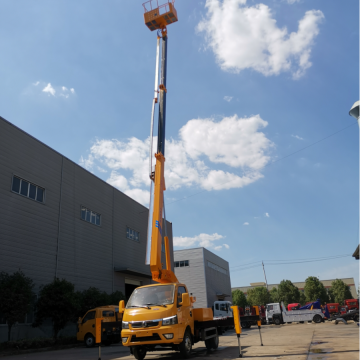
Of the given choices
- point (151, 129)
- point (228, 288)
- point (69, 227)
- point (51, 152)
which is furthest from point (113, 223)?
point (228, 288)

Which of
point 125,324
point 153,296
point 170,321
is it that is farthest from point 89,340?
point 170,321

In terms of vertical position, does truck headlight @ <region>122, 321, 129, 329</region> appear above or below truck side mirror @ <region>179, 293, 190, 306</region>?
below

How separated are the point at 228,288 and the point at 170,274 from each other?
58.0 m

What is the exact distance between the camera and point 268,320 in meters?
37.6


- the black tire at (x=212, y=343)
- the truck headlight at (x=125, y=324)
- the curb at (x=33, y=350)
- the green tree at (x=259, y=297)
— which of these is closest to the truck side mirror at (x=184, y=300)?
the truck headlight at (x=125, y=324)

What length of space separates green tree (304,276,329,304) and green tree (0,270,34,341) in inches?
2757

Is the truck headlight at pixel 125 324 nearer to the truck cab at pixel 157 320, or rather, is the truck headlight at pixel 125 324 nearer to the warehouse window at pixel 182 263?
the truck cab at pixel 157 320

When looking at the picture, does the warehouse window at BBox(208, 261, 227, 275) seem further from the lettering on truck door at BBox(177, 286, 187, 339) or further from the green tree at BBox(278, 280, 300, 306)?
the lettering on truck door at BBox(177, 286, 187, 339)

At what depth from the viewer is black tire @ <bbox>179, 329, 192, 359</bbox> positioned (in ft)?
31.1

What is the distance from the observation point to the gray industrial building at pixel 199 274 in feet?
166

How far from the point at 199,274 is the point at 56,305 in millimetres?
34849

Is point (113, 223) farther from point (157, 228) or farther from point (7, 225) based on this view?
point (157, 228)

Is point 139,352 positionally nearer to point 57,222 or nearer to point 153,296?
point 153,296

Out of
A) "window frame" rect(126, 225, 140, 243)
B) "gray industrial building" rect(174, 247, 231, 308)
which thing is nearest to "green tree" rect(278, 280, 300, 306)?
"gray industrial building" rect(174, 247, 231, 308)
